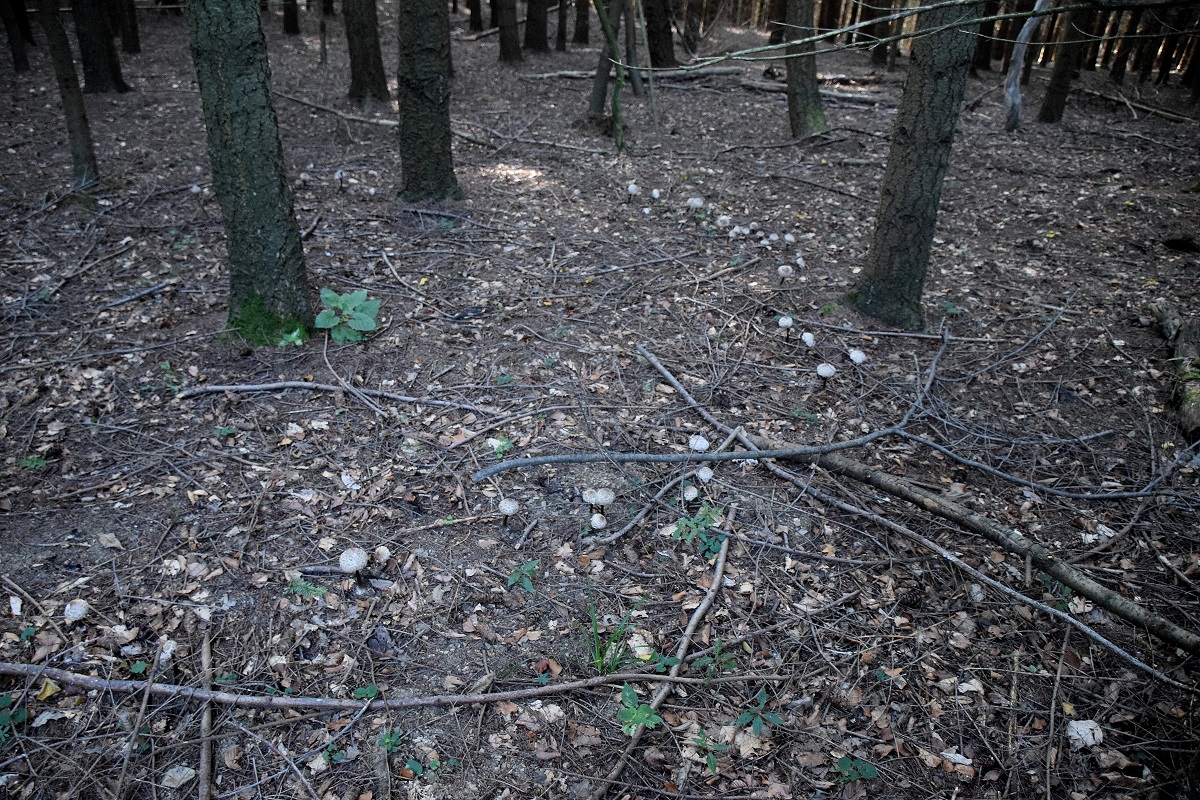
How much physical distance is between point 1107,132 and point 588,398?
9408 mm

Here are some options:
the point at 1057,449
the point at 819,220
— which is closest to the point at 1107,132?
the point at 819,220

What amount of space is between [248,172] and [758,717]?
381 cm

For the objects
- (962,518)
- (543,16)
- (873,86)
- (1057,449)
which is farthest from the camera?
(543,16)

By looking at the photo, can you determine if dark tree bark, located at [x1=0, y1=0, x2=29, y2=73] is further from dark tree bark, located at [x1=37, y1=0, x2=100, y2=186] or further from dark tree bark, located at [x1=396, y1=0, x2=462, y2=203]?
dark tree bark, located at [x1=396, y1=0, x2=462, y2=203]

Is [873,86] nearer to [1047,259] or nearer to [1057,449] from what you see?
[1047,259]

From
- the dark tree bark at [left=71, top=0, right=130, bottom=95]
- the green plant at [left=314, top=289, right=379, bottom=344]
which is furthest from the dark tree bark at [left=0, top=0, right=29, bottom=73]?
the green plant at [left=314, top=289, right=379, bottom=344]

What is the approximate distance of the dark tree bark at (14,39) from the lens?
9852 mm

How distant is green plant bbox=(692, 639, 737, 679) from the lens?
8.93ft

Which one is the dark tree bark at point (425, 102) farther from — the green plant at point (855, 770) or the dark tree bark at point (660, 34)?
the dark tree bark at point (660, 34)

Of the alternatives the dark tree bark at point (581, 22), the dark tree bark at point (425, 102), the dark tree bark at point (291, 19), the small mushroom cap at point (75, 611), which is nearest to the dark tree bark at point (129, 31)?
the dark tree bark at point (291, 19)

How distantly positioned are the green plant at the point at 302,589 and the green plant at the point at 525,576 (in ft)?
2.59

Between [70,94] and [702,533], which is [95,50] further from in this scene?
[702,533]

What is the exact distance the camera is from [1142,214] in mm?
6750

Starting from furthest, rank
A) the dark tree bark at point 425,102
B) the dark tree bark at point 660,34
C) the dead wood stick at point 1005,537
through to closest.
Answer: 1. the dark tree bark at point 660,34
2. the dark tree bark at point 425,102
3. the dead wood stick at point 1005,537
